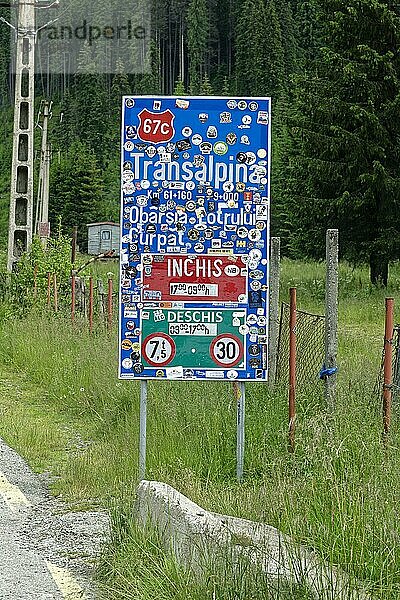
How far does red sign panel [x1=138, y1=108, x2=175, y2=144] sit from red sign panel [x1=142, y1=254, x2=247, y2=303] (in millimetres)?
848

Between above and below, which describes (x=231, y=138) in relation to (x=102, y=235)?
below

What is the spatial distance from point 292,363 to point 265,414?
640 millimetres

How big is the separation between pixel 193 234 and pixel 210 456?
1.74m

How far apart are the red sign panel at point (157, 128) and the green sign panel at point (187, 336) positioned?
1.24 metres

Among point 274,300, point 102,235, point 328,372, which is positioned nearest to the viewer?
point 328,372

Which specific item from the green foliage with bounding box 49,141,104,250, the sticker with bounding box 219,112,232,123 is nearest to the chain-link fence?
the sticker with bounding box 219,112,232,123

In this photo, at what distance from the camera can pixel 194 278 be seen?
7.89 metres

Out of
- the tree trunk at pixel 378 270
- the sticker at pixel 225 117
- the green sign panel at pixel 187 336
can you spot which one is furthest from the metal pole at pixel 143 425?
the tree trunk at pixel 378 270

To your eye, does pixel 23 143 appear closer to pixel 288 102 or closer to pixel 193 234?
pixel 193 234

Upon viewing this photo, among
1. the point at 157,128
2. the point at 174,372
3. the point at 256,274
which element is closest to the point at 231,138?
the point at 157,128

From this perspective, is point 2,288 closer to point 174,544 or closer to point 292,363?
point 292,363

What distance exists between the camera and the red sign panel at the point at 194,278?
7.89 metres

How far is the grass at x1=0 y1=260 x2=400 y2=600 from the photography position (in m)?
5.67

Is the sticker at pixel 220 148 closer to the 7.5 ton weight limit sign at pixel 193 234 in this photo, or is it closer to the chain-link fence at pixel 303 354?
the 7.5 ton weight limit sign at pixel 193 234
